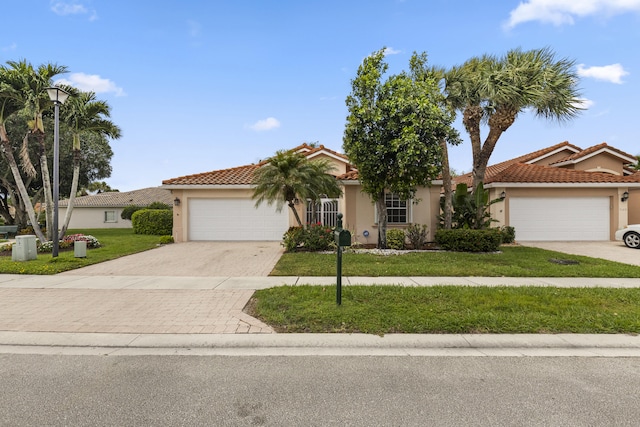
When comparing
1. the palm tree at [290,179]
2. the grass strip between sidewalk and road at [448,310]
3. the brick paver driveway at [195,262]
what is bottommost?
the grass strip between sidewalk and road at [448,310]

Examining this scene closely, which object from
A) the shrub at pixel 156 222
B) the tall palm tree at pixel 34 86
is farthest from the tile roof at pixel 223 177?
the shrub at pixel 156 222

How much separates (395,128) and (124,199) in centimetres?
3165

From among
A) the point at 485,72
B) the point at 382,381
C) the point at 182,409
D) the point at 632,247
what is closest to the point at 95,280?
the point at 182,409

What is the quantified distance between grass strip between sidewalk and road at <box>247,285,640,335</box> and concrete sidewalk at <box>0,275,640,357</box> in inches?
8.2

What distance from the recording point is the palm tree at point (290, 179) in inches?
433

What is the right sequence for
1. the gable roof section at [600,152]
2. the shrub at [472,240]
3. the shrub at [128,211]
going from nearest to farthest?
the shrub at [472,240], the gable roof section at [600,152], the shrub at [128,211]

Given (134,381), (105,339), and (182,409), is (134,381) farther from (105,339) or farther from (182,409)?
(105,339)

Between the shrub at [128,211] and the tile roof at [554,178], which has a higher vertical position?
the tile roof at [554,178]

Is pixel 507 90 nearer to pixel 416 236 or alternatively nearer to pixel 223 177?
pixel 416 236

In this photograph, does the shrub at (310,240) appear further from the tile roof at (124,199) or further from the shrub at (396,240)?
the tile roof at (124,199)

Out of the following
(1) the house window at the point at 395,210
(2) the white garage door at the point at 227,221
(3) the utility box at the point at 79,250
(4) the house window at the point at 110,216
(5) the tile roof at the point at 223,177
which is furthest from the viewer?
(4) the house window at the point at 110,216

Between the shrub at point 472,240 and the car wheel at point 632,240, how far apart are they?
19.9 ft

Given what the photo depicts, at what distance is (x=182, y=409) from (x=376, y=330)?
256cm

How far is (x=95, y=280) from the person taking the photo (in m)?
7.40
